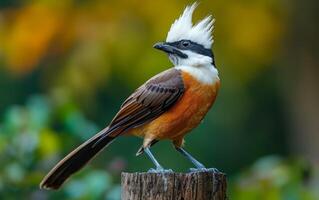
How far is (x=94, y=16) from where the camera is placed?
1158cm

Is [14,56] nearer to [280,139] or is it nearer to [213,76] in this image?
[280,139]

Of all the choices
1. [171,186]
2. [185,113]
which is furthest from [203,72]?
[171,186]

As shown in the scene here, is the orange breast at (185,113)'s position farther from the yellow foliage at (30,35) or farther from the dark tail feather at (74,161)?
the yellow foliage at (30,35)

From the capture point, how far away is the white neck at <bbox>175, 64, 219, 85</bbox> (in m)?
5.91

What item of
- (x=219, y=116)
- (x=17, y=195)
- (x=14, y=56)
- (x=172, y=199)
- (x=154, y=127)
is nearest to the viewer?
(x=172, y=199)

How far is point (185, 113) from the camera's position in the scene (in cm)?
586

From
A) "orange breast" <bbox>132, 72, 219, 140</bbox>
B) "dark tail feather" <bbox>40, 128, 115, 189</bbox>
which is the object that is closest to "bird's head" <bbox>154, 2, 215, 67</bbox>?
"orange breast" <bbox>132, 72, 219, 140</bbox>

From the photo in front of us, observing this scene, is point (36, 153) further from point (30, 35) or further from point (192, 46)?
point (30, 35)

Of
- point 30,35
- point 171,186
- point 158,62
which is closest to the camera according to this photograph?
point 171,186

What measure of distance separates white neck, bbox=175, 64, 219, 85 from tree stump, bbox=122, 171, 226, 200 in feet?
2.89

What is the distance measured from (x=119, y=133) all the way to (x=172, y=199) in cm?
98

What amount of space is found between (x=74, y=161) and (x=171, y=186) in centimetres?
104

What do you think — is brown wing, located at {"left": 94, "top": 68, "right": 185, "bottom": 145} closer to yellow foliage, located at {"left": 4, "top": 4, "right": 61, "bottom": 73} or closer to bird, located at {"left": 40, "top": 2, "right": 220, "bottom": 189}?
bird, located at {"left": 40, "top": 2, "right": 220, "bottom": 189}

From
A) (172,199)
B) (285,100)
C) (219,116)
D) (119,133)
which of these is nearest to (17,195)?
(119,133)
